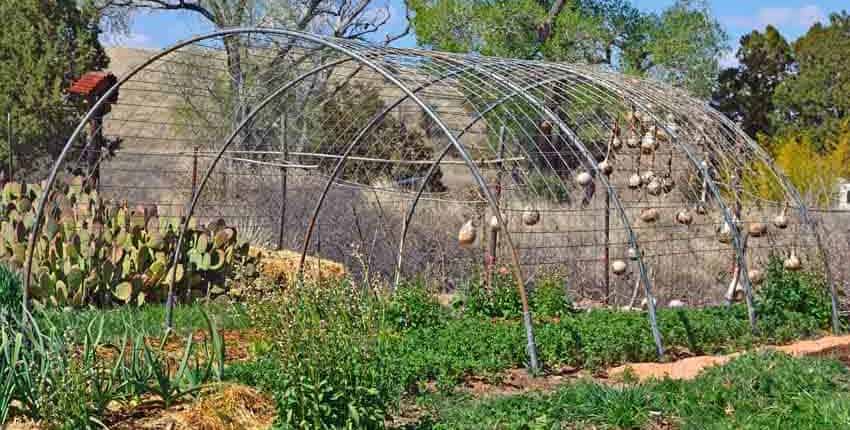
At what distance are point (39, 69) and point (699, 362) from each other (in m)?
12.7

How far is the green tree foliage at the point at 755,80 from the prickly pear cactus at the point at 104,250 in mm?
18542

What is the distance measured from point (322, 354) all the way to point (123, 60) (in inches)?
1607

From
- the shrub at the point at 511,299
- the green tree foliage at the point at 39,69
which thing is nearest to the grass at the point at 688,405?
the shrub at the point at 511,299

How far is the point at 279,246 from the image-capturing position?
1088 centimetres

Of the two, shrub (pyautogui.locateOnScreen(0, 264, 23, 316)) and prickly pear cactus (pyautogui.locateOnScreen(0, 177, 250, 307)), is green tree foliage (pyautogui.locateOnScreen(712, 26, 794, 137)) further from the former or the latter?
shrub (pyautogui.locateOnScreen(0, 264, 23, 316))

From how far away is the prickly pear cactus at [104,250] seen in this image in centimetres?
836

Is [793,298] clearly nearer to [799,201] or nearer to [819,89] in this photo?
[799,201]

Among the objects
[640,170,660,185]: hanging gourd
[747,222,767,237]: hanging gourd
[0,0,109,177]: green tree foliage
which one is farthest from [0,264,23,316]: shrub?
[0,0,109,177]: green tree foliage

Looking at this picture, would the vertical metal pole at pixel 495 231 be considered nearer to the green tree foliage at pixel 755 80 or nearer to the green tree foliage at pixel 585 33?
the green tree foliage at pixel 585 33

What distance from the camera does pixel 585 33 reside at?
63.5 ft

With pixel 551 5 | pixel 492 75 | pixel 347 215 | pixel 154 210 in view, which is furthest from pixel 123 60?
pixel 492 75

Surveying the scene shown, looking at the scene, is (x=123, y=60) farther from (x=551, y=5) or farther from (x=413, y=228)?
(x=413, y=228)

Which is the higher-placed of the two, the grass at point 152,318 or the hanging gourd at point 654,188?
the hanging gourd at point 654,188

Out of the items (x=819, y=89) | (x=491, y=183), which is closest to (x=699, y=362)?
(x=491, y=183)
